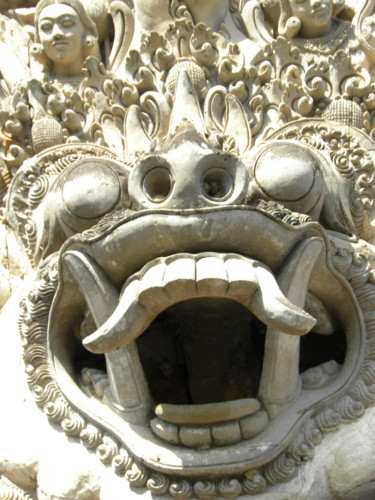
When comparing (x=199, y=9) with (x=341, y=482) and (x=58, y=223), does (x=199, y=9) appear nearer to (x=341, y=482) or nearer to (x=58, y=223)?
(x=58, y=223)

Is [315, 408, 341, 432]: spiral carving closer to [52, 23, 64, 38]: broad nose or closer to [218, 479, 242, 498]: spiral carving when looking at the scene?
[218, 479, 242, 498]: spiral carving

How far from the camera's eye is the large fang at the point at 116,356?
3.67 m

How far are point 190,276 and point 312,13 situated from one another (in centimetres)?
191

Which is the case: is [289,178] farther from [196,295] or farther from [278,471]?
[278,471]

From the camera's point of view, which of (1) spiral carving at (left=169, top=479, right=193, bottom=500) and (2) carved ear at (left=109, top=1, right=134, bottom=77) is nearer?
(1) spiral carving at (left=169, top=479, right=193, bottom=500)

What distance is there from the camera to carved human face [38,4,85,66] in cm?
480

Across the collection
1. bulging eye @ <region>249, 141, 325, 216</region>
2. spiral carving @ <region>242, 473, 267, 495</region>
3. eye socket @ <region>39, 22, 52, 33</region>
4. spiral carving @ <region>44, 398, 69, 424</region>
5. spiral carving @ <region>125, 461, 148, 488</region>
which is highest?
eye socket @ <region>39, 22, 52, 33</region>

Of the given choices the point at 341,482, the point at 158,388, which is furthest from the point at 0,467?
the point at 341,482

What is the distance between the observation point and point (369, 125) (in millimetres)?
4520

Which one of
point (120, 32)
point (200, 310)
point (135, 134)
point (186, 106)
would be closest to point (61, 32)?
point (120, 32)

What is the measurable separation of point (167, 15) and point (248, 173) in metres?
1.41

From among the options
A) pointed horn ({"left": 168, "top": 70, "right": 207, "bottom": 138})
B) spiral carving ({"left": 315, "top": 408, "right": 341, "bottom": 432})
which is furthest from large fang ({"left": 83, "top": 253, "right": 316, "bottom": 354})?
pointed horn ({"left": 168, "top": 70, "right": 207, "bottom": 138})

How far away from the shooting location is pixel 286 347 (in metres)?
3.67

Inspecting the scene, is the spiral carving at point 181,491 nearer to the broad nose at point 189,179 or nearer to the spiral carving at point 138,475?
the spiral carving at point 138,475
